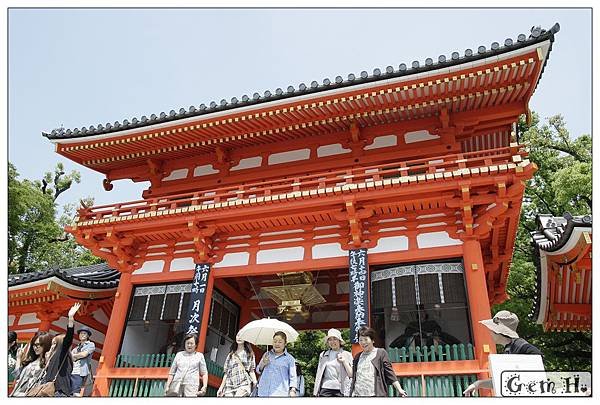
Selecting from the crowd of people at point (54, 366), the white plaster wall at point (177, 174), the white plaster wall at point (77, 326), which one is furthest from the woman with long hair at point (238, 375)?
the white plaster wall at point (77, 326)

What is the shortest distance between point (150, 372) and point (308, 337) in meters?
19.2

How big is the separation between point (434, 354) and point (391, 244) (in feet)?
7.59

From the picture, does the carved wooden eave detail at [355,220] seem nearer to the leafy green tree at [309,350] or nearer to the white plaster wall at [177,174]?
the white plaster wall at [177,174]

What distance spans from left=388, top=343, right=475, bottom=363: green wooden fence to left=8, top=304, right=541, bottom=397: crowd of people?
127cm

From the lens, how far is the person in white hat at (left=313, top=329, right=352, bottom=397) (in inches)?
251

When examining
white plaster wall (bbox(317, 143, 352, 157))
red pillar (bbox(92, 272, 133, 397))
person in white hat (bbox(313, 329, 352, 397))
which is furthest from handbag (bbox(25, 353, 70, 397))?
white plaster wall (bbox(317, 143, 352, 157))

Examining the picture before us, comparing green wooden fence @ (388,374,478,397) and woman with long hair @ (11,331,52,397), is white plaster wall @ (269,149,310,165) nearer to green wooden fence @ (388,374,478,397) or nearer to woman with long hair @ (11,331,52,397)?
green wooden fence @ (388,374,478,397)

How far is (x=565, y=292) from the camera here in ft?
33.5

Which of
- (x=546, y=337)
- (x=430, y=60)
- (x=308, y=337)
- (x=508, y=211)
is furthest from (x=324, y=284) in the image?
(x=308, y=337)

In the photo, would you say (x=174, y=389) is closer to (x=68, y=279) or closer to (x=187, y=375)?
(x=187, y=375)

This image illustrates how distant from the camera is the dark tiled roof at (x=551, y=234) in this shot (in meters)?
7.27

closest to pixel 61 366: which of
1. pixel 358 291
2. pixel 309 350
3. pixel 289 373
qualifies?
pixel 289 373

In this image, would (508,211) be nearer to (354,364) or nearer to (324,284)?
(354,364)

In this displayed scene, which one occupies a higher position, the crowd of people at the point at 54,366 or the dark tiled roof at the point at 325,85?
the dark tiled roof at the point at 325,85
